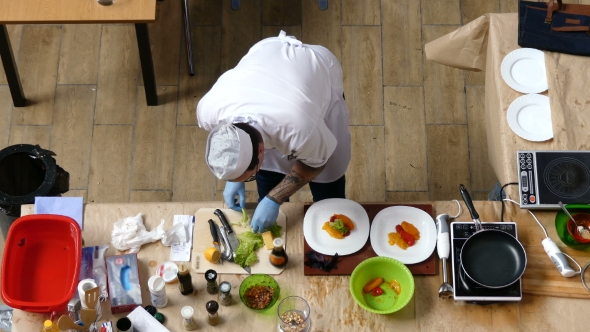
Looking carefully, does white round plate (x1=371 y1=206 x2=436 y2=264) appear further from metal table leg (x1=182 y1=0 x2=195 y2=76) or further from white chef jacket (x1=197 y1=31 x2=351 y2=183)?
metal table leg (x1=182 y1=0 x2=195 y2=76)

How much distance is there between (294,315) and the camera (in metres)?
2.05

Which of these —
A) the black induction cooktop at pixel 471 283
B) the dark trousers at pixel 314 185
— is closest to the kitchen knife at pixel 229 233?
the dark trousers at pixel 314 185

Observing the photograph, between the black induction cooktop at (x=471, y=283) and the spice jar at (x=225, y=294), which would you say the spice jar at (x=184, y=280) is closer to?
the spice jar at (x=225, y=294)

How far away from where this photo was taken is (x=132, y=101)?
3439 mm

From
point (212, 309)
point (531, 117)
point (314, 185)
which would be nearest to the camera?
point (212, 309)

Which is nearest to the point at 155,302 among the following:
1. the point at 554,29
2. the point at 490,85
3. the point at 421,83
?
the point at 490,85

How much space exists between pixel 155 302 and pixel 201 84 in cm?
166

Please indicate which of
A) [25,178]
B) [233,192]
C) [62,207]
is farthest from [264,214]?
[25,178]

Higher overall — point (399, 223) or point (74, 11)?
point (74, 11)

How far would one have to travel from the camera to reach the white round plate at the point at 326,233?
2.19 meters

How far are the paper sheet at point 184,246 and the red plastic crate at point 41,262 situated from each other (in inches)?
11.7

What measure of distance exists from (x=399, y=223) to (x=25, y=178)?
58.4 inches

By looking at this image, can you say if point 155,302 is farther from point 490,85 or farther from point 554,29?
point 554,29

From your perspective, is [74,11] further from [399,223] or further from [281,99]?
[399,223]
